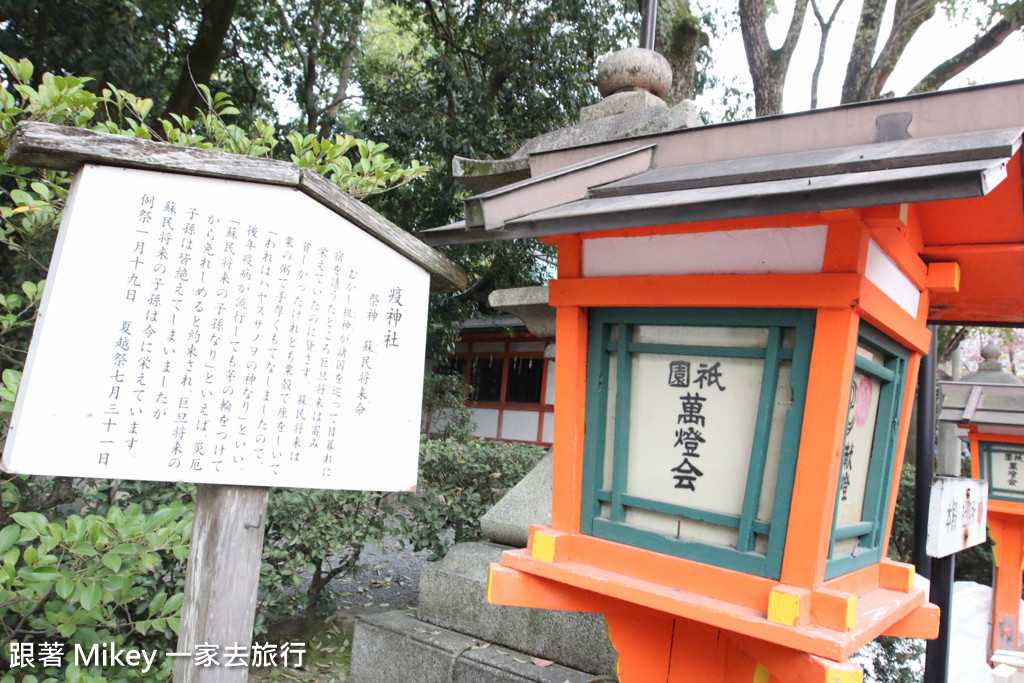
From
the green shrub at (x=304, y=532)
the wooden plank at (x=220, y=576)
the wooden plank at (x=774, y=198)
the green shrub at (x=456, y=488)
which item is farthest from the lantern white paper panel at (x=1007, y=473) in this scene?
the wooden plank at (x=220, y=576)

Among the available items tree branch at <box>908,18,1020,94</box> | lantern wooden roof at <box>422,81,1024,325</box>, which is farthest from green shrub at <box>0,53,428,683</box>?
tree branch at <box>908,18,1020,94</box>

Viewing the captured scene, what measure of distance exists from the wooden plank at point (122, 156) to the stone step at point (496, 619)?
2.44 meters

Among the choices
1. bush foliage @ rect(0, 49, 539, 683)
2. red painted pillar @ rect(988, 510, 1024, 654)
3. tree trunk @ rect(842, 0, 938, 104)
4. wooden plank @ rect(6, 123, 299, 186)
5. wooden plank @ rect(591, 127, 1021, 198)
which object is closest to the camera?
wooden plank @ rect(591, 127, 1021, 198)

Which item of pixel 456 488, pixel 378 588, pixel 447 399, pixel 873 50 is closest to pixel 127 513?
pixel 456 488

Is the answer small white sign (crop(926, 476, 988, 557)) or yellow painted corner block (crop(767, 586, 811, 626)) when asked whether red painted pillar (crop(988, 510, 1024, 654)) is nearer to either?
small white sign (crop(926, 476, 988, 557))

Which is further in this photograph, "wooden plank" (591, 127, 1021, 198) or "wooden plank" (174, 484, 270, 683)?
"wooden plank" (174, 484, 270, 683)

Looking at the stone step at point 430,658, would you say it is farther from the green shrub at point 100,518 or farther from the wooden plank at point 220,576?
the wooden plank at point 220,576

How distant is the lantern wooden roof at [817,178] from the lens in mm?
1316

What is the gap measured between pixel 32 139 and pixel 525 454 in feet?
14.0

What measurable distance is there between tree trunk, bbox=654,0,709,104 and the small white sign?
447 cm

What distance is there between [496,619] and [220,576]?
1.93m

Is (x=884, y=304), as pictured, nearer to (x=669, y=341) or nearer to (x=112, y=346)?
(x=669, y=341)

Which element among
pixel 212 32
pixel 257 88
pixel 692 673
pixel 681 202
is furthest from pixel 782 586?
pixel 257 88

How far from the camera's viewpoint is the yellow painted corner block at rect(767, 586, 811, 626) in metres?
1.50
